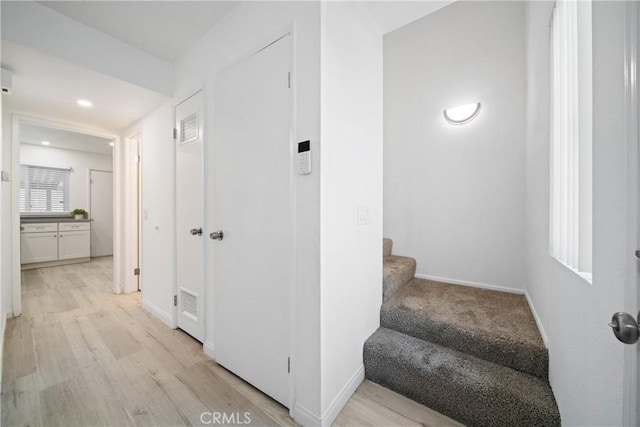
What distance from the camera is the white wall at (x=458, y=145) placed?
219 cm

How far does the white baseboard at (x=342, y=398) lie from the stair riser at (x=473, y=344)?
0.43 metres

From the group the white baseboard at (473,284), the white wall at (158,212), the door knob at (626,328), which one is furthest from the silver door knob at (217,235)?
the white baseboard at (473,284)

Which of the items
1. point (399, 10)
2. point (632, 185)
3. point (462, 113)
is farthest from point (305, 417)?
point (462, 113)

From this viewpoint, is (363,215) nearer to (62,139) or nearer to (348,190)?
(348,190)

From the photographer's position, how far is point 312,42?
46.3 inches

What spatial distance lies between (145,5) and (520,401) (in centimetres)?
327

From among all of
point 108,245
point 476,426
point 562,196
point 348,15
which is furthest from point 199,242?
point 108,245

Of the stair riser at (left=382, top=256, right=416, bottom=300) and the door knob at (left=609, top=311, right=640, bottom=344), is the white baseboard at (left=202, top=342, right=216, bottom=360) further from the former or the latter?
the door knob at (left=609, top=311, right=640, bottom=344)

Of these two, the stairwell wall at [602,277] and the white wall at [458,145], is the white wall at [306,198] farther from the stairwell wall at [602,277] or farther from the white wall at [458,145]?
the white wall at [458,145]

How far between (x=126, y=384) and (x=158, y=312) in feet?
3.34

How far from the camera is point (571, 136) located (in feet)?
3.30

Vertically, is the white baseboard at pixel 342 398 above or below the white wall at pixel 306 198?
below

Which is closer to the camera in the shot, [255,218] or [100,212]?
[255,218]

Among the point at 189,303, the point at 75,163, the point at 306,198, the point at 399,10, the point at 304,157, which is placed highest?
the point at 399,10
